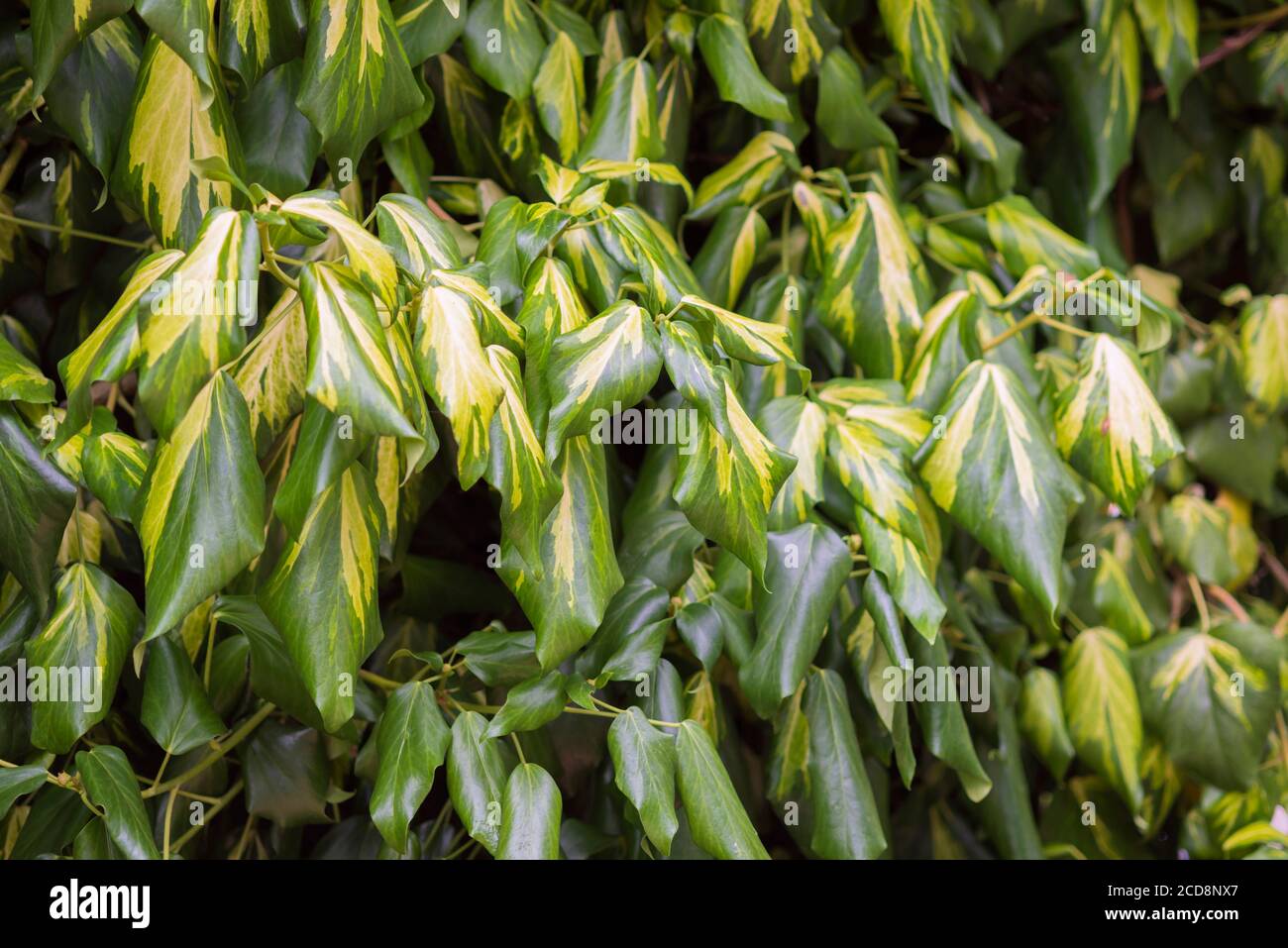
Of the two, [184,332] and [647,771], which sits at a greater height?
[184,332]

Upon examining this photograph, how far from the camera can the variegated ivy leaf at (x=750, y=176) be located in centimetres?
92

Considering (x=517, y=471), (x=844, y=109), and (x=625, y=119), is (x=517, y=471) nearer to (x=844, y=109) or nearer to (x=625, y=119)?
(x=625, y=119)

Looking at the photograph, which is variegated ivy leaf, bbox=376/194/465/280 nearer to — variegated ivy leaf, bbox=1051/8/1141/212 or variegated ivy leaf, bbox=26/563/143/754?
variegated ivy leaf, bbox=26/563/143/754

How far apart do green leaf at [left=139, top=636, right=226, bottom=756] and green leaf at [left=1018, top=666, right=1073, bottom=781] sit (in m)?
0.74

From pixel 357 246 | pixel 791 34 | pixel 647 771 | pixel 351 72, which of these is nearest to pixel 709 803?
pixel 647 771

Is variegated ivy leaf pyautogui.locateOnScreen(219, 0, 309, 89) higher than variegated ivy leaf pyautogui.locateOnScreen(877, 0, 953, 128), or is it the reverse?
variegated ivy leaf pyautogui.locateOnScreen(877, 0, 953, 128)

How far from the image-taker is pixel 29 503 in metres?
0.67

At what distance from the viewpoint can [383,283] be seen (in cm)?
59

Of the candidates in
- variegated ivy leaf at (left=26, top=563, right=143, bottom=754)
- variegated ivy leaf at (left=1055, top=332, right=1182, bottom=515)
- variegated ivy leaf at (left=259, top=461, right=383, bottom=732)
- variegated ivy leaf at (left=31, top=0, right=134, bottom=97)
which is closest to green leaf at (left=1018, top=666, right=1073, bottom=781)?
variegated ivy leaf at (left=1055, top=332, right=1182, bottom=515)

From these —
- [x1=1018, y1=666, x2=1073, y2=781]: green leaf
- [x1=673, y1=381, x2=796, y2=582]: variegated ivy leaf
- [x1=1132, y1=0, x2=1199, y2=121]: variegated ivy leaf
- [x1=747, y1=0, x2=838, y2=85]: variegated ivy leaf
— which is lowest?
[x1=1018, y1=666, x2=1073, y2=781]: green leaf

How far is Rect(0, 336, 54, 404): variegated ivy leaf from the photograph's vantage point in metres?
0.65

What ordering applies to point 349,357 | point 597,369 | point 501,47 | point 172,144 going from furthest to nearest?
point 501,47 < point 172,144 < point 597,369 < point 349,357

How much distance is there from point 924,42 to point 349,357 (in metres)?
0.64

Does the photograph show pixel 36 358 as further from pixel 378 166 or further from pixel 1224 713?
A: pixel 1224 713
